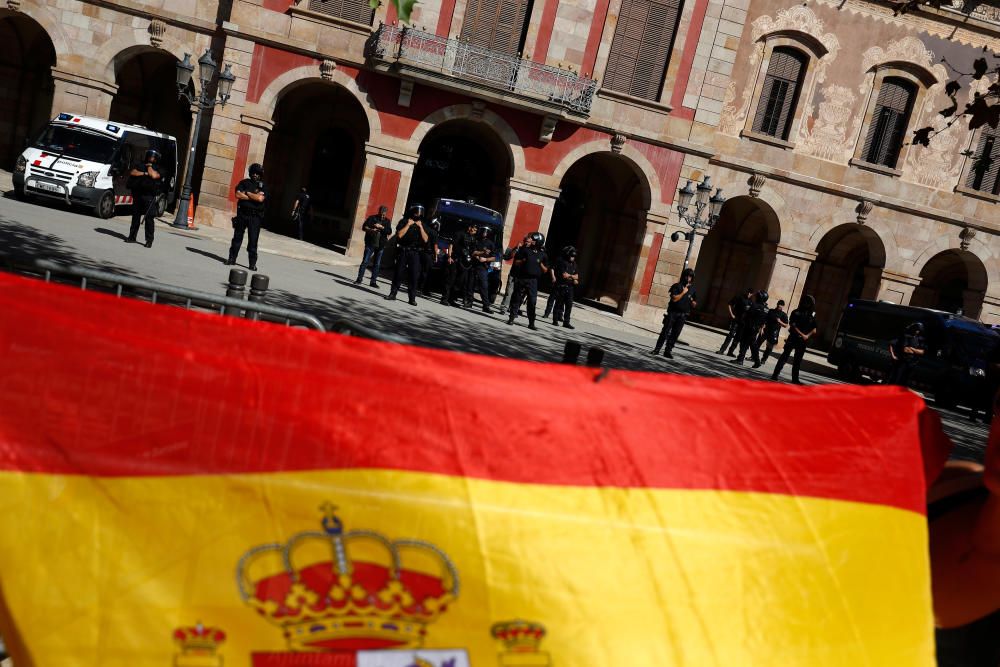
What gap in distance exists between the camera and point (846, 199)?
91.5 ft

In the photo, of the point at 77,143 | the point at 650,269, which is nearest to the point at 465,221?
the point at 650,269

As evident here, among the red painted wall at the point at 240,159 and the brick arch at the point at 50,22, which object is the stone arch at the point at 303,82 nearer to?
the red painted wall at the point at 240,159

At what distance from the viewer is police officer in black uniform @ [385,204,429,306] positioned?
16.3 m

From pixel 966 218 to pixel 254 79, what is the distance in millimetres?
22369

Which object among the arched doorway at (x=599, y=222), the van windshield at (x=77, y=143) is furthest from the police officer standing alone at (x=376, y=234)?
the arched doorway at (x=599, y=222)

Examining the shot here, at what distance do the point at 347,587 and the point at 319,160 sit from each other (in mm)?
29981

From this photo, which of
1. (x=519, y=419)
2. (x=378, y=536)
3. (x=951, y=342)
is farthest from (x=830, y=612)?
(x=951, y=342)

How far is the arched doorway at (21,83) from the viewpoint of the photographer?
29906 millimetres

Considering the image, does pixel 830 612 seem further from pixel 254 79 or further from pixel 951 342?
pixel 254 79

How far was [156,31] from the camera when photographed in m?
24.5

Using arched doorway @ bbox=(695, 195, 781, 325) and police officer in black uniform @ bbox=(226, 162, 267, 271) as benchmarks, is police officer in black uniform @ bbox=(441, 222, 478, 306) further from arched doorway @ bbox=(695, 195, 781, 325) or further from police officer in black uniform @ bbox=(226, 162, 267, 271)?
arched doorway @ bbox=(695, 195, 781, 325)

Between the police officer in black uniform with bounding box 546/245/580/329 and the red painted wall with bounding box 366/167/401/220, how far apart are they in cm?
755

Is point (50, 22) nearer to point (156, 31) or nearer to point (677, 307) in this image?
point (156, 31)

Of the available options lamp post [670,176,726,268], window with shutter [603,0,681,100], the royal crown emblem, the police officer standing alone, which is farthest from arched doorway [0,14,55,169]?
the royal crown emblem
